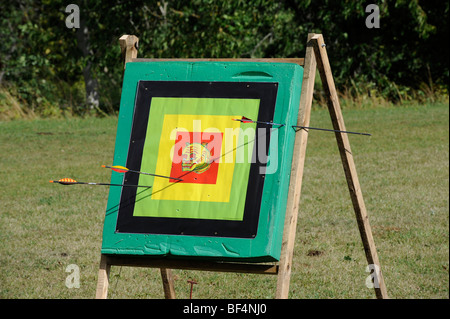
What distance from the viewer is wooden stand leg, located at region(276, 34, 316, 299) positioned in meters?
3.52

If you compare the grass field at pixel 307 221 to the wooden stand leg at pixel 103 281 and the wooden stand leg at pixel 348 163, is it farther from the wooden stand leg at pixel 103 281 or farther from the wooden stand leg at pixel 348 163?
the wooden stand leg at pixel 103 281

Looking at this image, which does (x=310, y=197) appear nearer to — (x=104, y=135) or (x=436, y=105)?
(x=104, y=135)

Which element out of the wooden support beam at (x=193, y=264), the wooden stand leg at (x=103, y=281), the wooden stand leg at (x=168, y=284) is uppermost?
the wooden support beam at (x=193, y=264)

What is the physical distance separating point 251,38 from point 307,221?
38.0 ft

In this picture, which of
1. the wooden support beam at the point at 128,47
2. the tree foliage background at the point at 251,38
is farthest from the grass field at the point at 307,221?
the tree foliage background at the point at 251,38

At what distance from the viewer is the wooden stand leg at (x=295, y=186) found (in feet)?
11.6

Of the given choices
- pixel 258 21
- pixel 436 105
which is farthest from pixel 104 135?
pixel 436 105

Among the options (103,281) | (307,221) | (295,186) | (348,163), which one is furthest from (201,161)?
(307,221)

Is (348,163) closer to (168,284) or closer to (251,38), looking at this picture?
(168,284)

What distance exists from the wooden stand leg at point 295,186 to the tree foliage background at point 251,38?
38.7 feet

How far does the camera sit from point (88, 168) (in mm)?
10141

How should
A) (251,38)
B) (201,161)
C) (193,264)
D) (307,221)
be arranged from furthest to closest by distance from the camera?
(251,38) → (307,221) → (201,161) → (193,264)

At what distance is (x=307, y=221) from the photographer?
23.5 ft

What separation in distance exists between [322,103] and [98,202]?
8826mm
